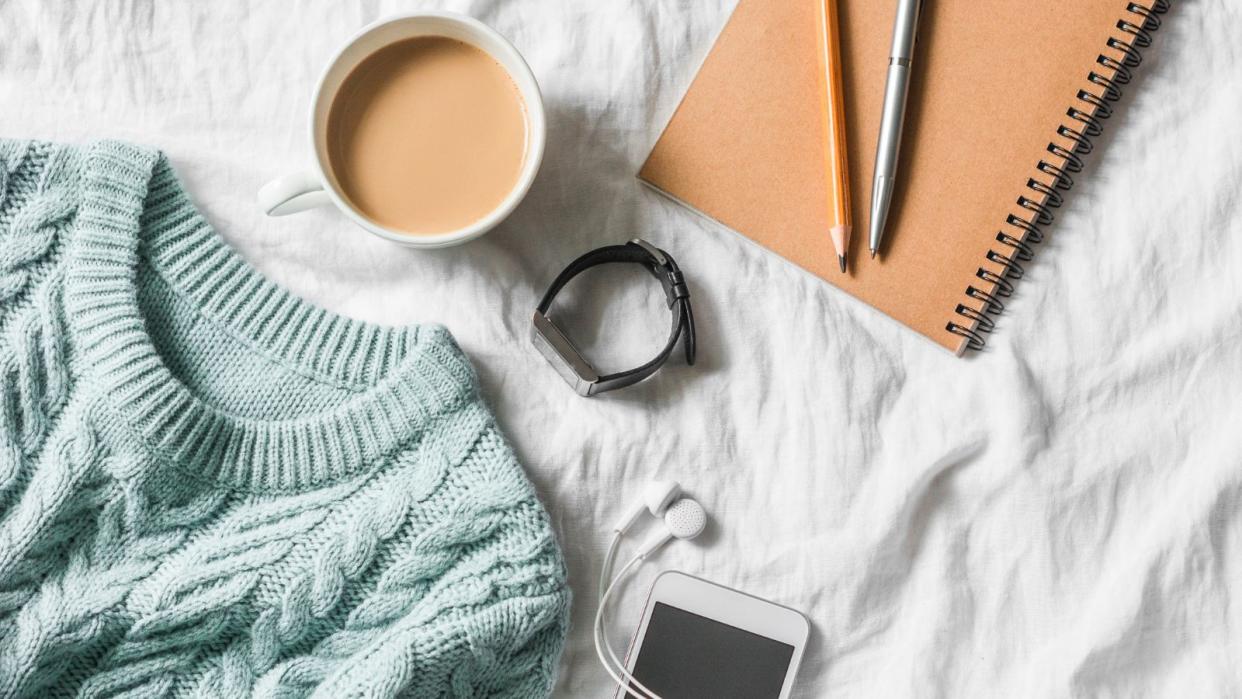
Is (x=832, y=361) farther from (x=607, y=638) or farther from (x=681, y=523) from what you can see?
(x=607, y=638)

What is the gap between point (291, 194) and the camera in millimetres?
641

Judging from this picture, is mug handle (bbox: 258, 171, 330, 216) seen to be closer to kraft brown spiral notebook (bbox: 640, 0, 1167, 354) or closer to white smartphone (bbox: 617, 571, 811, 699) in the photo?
kraft brown spiral notebook (bbox: 640, 0, 1167, 354)

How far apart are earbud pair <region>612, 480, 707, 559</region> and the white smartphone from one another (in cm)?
3

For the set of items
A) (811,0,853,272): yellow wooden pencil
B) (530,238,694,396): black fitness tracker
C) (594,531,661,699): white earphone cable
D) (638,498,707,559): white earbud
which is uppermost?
(811,0,853,272): yellow wooden pencil

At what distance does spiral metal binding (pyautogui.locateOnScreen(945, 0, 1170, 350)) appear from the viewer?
0.71 meters

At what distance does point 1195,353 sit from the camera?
73 centimetres

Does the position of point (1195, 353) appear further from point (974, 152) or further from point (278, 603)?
point (278, 603)

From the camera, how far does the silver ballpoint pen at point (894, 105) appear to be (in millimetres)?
696

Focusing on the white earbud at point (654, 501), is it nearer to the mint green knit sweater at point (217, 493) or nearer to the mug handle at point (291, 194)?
the mint green knit sweater at point (217, 493)

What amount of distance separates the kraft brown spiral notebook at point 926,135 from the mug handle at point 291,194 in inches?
9.7

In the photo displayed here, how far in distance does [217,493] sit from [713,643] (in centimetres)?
37

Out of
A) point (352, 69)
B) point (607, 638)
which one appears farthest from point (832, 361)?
point (352, 69)

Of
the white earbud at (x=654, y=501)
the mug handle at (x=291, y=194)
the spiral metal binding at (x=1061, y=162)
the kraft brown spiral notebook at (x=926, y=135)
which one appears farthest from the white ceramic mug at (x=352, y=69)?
the spiral metal binding at (x=1061, y=162)

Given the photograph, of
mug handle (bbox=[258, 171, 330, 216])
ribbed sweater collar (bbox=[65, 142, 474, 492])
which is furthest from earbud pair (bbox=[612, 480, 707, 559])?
mug handle (bbox=[258, 171, 330, 216])
